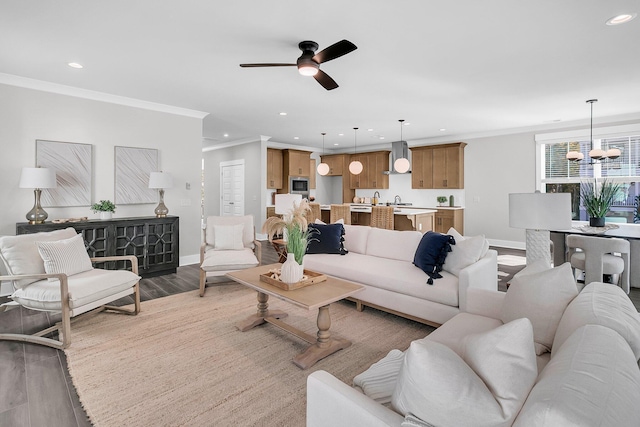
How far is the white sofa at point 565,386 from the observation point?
0.75m

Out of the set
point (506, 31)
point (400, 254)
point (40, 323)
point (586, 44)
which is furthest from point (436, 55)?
point (40, 323)

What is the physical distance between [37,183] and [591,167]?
29.4ft

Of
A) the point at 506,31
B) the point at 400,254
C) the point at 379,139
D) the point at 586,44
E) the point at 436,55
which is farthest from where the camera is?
the point at 379,139

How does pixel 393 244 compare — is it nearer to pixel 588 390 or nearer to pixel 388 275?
pixel 388 275

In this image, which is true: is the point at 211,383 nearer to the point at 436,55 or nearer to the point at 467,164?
the point at 436,55

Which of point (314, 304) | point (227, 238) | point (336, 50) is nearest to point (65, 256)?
point (227, 238)

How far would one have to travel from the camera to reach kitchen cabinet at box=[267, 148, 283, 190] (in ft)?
28.5

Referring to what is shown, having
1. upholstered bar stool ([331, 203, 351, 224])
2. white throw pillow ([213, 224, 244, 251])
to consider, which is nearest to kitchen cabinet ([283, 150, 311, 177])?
upholstered bar stool ([331, 203, 351, 224])

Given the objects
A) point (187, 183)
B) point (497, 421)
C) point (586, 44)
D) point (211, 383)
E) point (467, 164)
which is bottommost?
point (211, 383)

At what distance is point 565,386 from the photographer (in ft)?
2.67

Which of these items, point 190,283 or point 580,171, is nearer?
point 190,283

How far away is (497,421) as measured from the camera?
881 mm

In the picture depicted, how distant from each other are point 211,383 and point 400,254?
2.38m

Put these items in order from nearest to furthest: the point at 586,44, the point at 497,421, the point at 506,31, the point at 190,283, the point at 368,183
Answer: the point at 497,421, the point at 506,31, the point at 586,44, the point at 190,283, the point at 368,183
